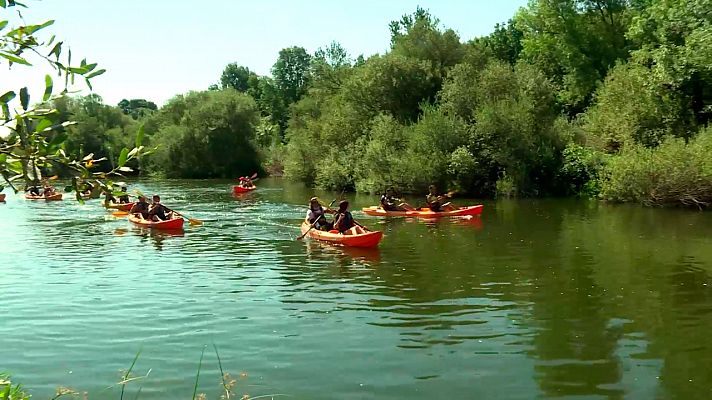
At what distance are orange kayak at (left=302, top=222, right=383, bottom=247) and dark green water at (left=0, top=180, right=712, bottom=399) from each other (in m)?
0.36

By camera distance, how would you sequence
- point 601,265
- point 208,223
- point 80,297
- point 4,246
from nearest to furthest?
1. point 80,297
2. point 601,265
3. point 4,246
4. point 208,223

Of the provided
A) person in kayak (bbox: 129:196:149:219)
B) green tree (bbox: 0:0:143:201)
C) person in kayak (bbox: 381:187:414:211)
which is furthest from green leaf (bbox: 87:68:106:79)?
person in kayak (bbox: 381:187:414:211)

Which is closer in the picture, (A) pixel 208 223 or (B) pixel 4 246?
(B) pixel 4 246

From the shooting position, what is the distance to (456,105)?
3691 centimetres

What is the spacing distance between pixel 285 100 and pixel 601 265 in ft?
244

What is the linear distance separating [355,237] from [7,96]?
1486 cm

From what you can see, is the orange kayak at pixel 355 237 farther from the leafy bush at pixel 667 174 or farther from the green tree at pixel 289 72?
the green tree at pixel 289 72

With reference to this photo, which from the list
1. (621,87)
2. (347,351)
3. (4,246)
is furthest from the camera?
(621,87)

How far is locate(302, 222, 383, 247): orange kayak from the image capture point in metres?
17.4

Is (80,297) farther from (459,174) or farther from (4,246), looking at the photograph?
(459,174)

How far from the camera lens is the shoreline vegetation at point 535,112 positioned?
2864 centimetres

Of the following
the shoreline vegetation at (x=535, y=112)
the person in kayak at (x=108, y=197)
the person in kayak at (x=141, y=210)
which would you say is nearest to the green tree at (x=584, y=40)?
the shoreline vegetation at (x=535, y=112)

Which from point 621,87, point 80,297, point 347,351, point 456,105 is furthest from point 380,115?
point 347,351

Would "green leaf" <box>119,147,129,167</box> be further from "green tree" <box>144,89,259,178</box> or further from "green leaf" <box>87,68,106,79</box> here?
"green tree" <box>144,89,259,178</box>
